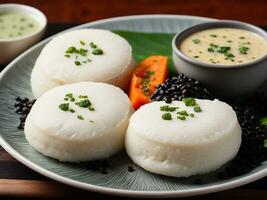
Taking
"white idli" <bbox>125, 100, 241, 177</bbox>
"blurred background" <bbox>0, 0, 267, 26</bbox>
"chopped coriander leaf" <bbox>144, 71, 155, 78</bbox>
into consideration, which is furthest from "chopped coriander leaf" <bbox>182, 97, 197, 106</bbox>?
"blurred background" <bbox>0, 0, 267, 26</bbox>

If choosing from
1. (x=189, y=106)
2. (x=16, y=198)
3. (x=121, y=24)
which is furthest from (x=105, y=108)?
(x=121, y=24)

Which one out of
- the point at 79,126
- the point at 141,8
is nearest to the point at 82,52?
the point at 79,126

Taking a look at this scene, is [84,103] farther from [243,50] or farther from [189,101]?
[243,50]

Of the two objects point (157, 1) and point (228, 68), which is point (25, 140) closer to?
point (228, 68)

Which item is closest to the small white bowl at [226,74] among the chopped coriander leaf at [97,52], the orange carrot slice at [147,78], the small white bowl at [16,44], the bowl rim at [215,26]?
the bowl rim at [215,26]

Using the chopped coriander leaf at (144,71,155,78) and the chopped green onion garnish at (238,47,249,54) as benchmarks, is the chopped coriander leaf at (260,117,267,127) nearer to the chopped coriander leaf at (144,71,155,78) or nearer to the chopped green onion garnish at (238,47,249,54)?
the chopped green onion garnish at (238,47,249,54)

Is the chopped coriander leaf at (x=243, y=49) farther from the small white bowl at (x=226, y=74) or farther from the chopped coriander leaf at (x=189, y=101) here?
the chopped coriander leaf at (x=189, y=101)
